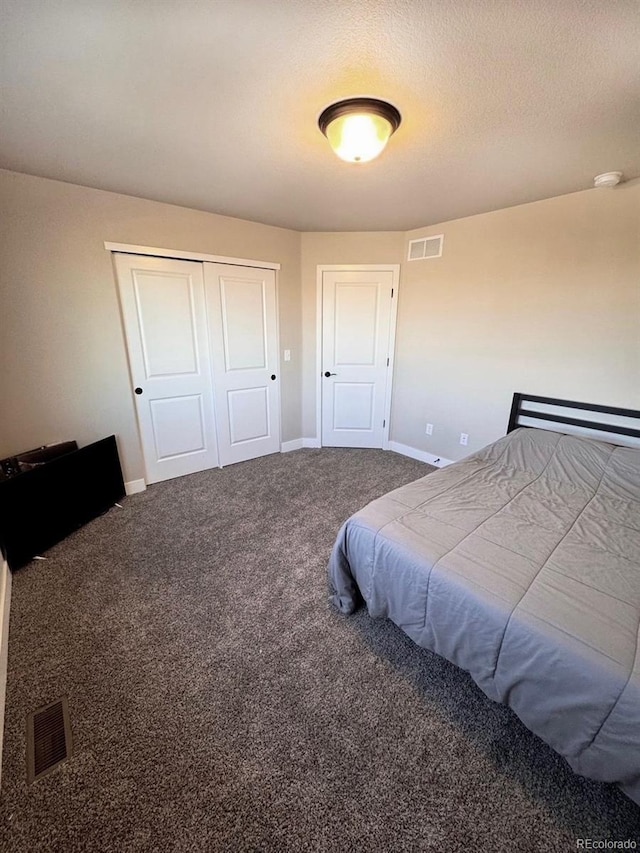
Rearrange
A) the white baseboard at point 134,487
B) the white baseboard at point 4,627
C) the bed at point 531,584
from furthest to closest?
the white baseboard at point 134,487
the white baseboard at point 4,627
the bed at point 531,584

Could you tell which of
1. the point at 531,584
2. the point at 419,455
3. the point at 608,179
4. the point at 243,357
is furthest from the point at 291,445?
the point at 608,179

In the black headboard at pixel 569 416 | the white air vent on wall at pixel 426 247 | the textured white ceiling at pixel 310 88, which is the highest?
the textured white ceiling at pixel 310 88

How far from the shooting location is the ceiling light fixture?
1.51m

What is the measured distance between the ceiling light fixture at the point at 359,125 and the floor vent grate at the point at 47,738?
107 inches

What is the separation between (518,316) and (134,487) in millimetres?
3716

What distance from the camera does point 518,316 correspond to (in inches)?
115

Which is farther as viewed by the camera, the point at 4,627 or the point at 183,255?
the point at 183,255

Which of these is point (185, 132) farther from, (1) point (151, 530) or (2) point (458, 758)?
(2) point (458, 758)

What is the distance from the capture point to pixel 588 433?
8.68ft

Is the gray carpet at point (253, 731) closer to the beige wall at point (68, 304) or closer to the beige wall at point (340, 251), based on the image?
the beige wall at point (68, 304)

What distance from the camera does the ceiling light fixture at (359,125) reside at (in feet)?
4.95

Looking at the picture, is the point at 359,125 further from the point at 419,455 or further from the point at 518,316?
the point at 419,455

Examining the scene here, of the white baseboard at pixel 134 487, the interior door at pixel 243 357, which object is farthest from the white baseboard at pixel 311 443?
the white baseboard at pixel 134 487

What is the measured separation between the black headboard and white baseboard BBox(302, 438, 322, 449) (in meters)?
2.13
